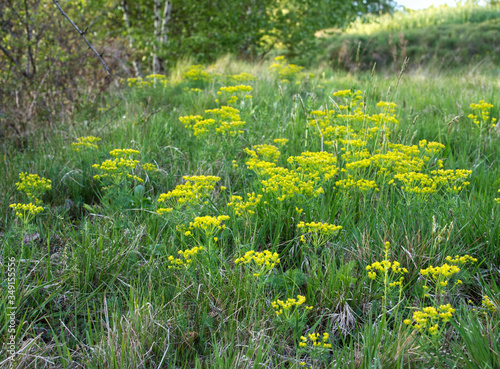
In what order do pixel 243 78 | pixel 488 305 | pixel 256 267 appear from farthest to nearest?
1. pixel 243 78
2. pixel 256 267
3. pixel 488 305

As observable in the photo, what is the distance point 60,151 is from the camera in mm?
3625

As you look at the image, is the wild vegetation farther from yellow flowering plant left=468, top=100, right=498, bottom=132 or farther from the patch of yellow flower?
yellow flowering plant left=468, top=100, right=498, bottom=132

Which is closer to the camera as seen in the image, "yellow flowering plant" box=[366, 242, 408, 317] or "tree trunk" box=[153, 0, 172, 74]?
"yellow flowering plant" box=[366, 242, 408, 317]

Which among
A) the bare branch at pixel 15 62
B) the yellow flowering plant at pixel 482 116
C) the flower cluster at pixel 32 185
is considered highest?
the bare branch at pixel 15 62

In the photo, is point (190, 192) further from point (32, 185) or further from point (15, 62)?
point (15, 62)

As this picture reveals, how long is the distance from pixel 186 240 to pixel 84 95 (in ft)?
15.1

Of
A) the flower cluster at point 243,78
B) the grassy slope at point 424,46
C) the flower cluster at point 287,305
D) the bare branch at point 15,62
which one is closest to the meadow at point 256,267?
the flower cluster at point 287,305

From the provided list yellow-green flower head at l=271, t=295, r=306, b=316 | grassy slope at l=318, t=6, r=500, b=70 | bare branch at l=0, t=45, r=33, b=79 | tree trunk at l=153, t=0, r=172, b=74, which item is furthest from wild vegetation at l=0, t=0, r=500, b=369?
grassy slope at l=318, t=6, r=500, b=70

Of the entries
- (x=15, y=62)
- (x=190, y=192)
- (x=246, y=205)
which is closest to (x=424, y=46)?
(x=15, y=62)

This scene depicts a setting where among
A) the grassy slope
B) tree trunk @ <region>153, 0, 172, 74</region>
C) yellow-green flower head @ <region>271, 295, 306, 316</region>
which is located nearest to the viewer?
yellow-green flower head @ <region>271, 295, 306, 316</region>

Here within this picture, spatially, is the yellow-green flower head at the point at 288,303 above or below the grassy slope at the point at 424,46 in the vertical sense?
below

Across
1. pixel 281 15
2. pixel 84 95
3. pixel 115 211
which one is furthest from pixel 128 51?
pixel 115 211

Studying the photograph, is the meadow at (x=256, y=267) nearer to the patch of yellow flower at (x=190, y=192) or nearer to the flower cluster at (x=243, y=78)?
the patch of yellow flower at (x=190, y=192)

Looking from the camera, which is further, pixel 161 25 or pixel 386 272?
pixel 161 25
